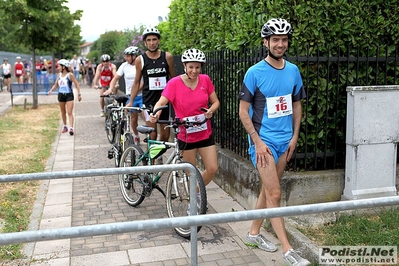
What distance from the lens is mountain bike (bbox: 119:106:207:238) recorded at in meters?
4.71

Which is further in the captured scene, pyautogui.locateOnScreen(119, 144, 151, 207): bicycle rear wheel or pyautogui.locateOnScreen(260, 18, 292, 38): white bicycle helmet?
pyautogui.locateOnScreen(119, 144, 151, 207): bicycle rear wheel

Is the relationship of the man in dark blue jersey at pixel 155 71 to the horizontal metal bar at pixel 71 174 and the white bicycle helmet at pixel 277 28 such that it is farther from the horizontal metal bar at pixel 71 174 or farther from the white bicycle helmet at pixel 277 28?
the horizontal metal bar at pixel 71 174

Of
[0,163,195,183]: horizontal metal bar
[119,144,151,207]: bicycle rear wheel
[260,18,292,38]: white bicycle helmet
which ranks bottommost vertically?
[119,144,151,207]: bicycle rear wheel

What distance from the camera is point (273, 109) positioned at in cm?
404

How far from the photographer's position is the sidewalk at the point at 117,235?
14.0 ft

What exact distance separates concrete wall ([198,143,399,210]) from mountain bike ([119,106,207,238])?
92cm

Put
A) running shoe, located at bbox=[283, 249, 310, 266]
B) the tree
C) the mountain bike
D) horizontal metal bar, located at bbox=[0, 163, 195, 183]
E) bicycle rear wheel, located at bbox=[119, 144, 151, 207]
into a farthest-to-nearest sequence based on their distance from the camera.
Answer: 1. the tree
2. bicycle rear wheel, located at bbox=[119, 144, 151, 207]
3. the mountain bike
4. running shoe, located at bbox=[283, 249, 310, 266]
5. horizontal metal bar, located at bbox=[0, 163, 195, 183]

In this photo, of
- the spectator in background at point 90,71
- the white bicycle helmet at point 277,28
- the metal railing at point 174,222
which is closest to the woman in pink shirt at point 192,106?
the white bicycle helmet at point 277,28

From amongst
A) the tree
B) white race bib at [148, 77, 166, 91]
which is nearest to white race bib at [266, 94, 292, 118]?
white race bib at [148, 77, 166, 91]

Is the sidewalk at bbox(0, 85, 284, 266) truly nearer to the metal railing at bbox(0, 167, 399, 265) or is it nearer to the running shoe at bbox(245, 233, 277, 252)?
the running shoe at bbox(245, 233, 277, 252)

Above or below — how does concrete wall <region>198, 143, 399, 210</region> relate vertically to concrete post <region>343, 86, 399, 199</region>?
below

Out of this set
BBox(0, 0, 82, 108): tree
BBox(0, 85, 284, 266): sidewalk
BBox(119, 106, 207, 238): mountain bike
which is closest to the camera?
BBox(0, 85, 284, 266): sidewalk

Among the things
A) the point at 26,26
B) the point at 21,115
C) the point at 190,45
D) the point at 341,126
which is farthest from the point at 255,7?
the point at 26,26

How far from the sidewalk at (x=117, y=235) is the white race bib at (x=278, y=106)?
132 cm
